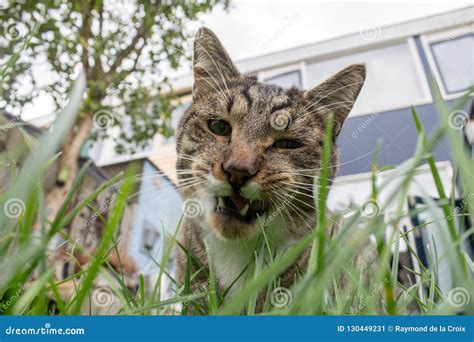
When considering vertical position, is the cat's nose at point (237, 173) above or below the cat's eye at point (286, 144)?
below

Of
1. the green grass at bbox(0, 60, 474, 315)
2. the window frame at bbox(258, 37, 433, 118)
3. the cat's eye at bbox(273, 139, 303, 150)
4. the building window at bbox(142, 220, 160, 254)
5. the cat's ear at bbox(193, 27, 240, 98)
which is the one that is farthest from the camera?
the building window at bbox(142, 220, 160, 254)

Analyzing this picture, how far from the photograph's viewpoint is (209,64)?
1.28 m

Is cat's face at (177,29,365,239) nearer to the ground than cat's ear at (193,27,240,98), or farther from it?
nearer to the ground

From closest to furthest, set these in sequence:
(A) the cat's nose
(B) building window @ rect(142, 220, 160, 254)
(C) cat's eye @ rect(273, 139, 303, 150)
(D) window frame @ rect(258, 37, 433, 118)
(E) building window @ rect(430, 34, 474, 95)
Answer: (A) the cat's nose → (C) cat's eye @ rect(273, 139, 303, 150) → (E) building window @ rect(430, 34, 474, 95) → (D) window frame @ rect(258, 37, 433, 118) → (B) building window @ rect(142, 220, 160, 254)

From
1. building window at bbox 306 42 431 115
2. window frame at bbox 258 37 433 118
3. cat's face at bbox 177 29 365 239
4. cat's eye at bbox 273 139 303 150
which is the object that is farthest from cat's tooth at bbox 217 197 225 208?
building window at bbox 306 42 431 115

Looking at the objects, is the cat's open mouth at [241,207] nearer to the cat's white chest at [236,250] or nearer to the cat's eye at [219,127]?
the cat's white chest at [236,250]

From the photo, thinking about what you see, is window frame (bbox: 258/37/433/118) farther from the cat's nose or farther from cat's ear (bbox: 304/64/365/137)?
the cat's nose

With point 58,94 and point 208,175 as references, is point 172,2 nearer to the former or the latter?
point 58,94

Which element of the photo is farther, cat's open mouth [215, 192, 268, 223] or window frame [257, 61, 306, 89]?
window frame [257, 61, 306, 89]

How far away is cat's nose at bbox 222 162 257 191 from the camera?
0.88 meters

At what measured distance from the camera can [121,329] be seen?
1.38 feet

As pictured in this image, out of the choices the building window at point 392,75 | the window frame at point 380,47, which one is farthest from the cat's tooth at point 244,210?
the building window at point 392,75

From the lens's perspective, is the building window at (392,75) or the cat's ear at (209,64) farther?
the building window at (392,75)

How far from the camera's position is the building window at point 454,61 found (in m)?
1.70
